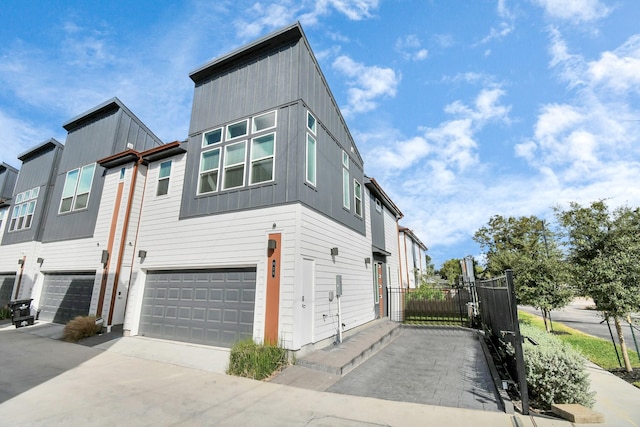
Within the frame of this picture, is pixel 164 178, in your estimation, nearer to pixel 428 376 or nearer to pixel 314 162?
pixel 314 162

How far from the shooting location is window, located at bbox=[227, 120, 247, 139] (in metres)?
8.97

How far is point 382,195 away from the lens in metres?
15.4

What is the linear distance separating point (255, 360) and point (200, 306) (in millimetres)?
3245

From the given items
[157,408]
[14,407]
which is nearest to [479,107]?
[157,408]

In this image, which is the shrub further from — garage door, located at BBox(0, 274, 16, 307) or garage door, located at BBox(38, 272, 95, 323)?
garage door, located at BBox(0, 274, 16, 307)

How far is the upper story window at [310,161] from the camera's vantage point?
27.2 ft

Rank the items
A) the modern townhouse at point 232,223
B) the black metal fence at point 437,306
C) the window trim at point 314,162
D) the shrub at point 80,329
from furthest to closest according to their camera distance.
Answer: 1. the black metal fence at point 437,306
2. the shrub at point 80,329
3. the window trim at point 314,162
4. the modern townhouse at point 232,223

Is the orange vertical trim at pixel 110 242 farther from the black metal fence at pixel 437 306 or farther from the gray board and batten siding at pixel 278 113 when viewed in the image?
the black metal fence at pixel 437 306

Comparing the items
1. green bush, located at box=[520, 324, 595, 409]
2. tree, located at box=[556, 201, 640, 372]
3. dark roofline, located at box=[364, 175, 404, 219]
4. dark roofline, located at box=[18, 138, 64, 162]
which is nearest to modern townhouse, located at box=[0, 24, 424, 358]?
dark roofline, located at box=[364, 175, 404, 219]

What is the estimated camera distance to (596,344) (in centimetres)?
1028

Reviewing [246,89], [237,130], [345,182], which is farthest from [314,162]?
[246,89]

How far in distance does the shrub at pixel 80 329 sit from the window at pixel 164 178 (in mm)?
4807

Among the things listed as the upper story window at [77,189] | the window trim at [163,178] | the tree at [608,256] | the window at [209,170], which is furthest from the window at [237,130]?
the tree at [608,256]

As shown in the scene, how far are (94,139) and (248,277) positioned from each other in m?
11.8
